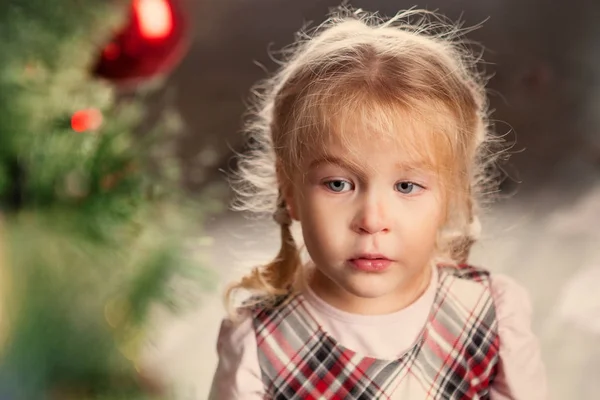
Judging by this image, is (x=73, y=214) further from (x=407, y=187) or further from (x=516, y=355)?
(x=516, y=355)

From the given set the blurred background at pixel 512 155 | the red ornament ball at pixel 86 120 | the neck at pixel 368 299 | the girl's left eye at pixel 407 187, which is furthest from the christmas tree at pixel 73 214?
the girl's left eye at pixel 407 187

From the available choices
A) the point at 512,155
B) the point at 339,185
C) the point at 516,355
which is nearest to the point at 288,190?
the point at 339,185

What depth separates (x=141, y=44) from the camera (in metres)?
0.94

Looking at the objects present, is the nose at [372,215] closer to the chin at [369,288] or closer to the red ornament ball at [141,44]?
the chin at [369,288]

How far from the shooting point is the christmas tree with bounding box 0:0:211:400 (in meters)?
0.81

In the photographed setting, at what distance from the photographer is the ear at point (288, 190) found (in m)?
0.77

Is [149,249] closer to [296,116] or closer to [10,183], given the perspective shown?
[10,183]

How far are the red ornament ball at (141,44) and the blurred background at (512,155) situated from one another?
0.39ft

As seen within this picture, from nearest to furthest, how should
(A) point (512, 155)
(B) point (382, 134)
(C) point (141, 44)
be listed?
1. (B) point (382, 134)
2. (C) point (141, 44)
3. (A) point (512, 155)

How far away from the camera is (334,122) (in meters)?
0.70

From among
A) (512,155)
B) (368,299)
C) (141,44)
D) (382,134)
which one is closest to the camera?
(382,134)

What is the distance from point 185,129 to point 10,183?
47 centimetres

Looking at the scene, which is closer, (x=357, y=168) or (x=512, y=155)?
(x=357, y=168)

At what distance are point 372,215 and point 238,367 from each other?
22cm
